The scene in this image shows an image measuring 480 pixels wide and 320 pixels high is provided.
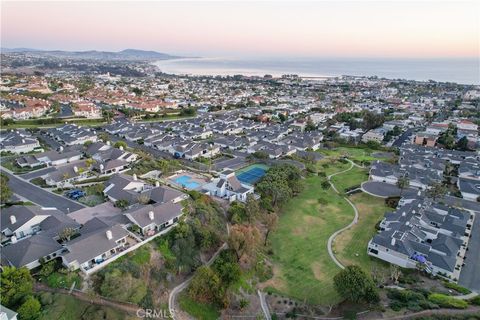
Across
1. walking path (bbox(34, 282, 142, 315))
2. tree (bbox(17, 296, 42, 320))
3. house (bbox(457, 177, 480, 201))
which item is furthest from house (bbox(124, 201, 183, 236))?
house (bbox(457, 177, 480, 201))

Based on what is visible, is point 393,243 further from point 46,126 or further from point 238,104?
point 238,104

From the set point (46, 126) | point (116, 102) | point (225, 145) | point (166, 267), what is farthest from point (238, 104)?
point (166, 267)

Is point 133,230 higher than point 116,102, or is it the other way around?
point 116,102

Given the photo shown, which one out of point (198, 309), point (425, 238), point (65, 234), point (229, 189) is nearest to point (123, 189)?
point (65, 234)

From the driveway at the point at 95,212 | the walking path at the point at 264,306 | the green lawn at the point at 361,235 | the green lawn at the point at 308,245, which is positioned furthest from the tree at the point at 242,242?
the driveway at the point at 95,212

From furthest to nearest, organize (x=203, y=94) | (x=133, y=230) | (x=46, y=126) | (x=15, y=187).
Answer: (x=203, y=94), (x=46, y=126), (x=15, y=187), (x=133, y=230)

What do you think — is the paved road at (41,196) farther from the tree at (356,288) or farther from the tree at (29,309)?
the tree at (356,288)

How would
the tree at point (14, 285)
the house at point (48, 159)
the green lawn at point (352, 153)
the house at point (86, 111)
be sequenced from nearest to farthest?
1. the tree at point (14, 285)
2. the house at point (48, 159)
3. the green lawn at point (352, 153)
4. the house at point (86, 111)
